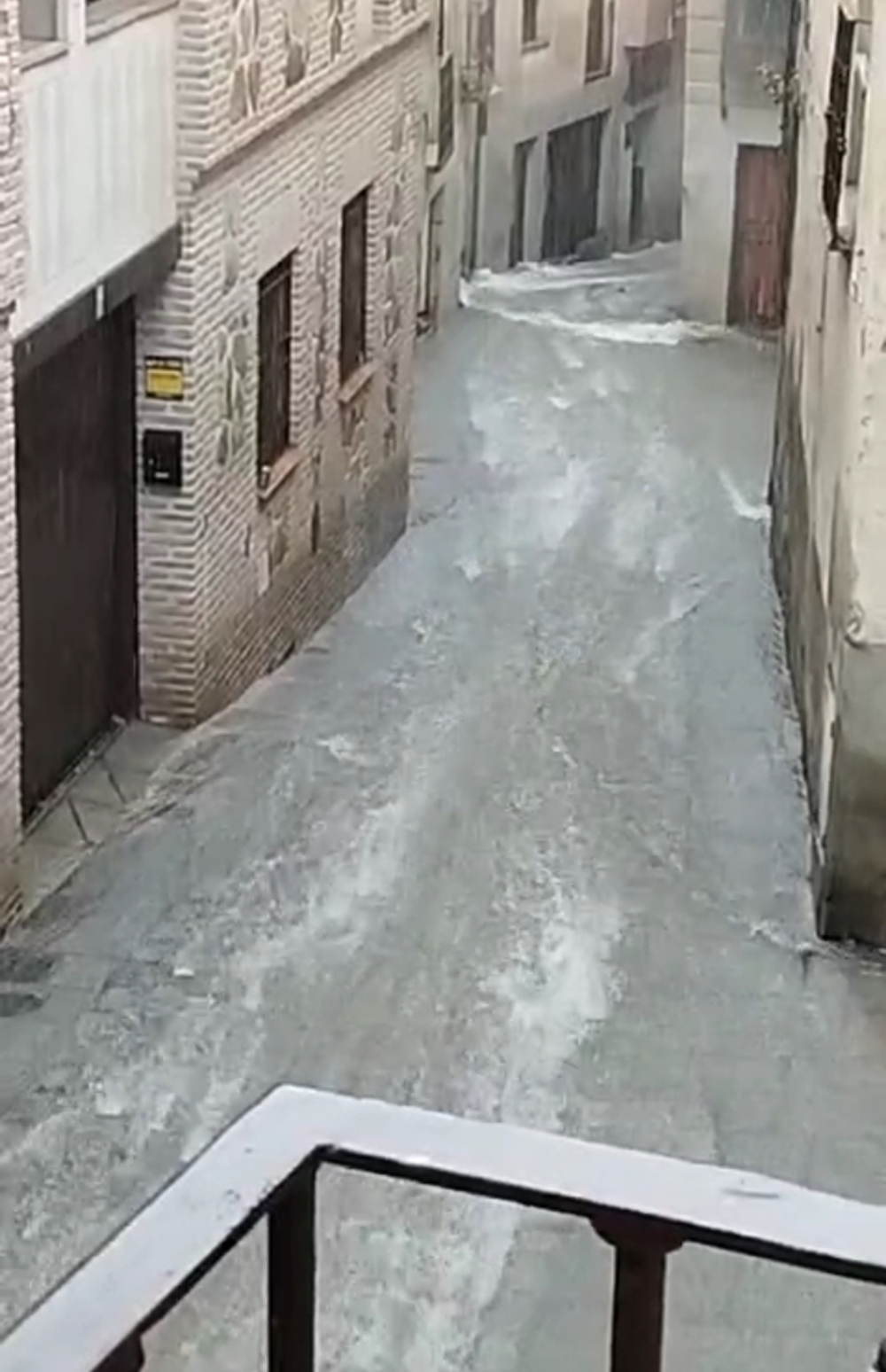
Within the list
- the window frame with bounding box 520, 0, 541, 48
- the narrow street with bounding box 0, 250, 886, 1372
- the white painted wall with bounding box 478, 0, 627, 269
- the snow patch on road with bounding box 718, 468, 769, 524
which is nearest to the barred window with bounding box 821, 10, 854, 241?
the narrow street with bounding box 0, 250, 886, 1372

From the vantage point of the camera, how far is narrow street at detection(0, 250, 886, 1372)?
7.08 meters

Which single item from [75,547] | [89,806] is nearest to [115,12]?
[75,547]

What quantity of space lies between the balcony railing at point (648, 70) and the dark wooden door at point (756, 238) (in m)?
6.16

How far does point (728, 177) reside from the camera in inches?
987

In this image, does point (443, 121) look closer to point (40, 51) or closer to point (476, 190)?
point (476, 190)

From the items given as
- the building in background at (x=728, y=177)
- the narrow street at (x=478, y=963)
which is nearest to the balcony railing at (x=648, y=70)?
the building in background at (x=728, y=177)

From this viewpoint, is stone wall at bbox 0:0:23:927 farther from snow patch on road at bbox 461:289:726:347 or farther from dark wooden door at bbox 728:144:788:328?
dark wooden door at bbox 728:144:788:328

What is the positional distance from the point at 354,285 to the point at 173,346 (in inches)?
146

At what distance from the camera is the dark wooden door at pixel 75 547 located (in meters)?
10.6

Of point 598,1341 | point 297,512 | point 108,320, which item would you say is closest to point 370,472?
point 297,512

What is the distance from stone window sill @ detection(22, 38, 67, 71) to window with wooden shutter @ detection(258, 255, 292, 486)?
9.77 ft

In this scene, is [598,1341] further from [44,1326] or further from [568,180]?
[568,180]

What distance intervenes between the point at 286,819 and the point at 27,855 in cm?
114

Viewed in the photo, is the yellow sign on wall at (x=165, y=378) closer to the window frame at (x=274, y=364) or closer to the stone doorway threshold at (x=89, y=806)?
the window frame at (x=274, y=364)
